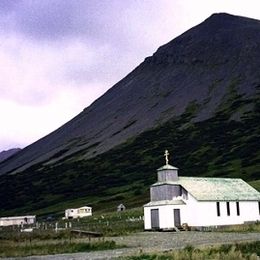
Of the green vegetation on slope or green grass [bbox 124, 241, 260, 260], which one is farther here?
the green vegetation on slope

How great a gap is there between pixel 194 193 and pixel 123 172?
107 metres

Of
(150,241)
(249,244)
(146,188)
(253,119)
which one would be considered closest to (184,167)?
(146,188)

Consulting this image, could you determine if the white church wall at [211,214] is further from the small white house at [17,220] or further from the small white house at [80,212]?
the small white house at [17,220]

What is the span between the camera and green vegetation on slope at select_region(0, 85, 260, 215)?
14125cm

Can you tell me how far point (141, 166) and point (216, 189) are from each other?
103653 millimetres

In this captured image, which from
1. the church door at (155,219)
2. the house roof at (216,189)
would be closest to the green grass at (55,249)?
the church door at (155,219)

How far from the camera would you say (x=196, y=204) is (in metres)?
61.6

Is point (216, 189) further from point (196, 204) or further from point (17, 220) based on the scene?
point (17, 220)

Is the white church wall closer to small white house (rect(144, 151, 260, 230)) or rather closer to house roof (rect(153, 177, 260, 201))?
small white house (rect(144, 151, 260, 230))

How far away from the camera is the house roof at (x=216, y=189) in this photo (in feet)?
206

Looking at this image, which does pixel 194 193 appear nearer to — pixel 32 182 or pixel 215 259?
pixel 215 259

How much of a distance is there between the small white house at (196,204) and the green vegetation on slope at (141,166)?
55.6m

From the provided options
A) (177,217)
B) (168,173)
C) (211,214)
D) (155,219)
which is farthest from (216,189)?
(155,219)

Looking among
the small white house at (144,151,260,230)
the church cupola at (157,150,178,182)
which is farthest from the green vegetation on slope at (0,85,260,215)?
the church cupola at (157,150,178,182)
